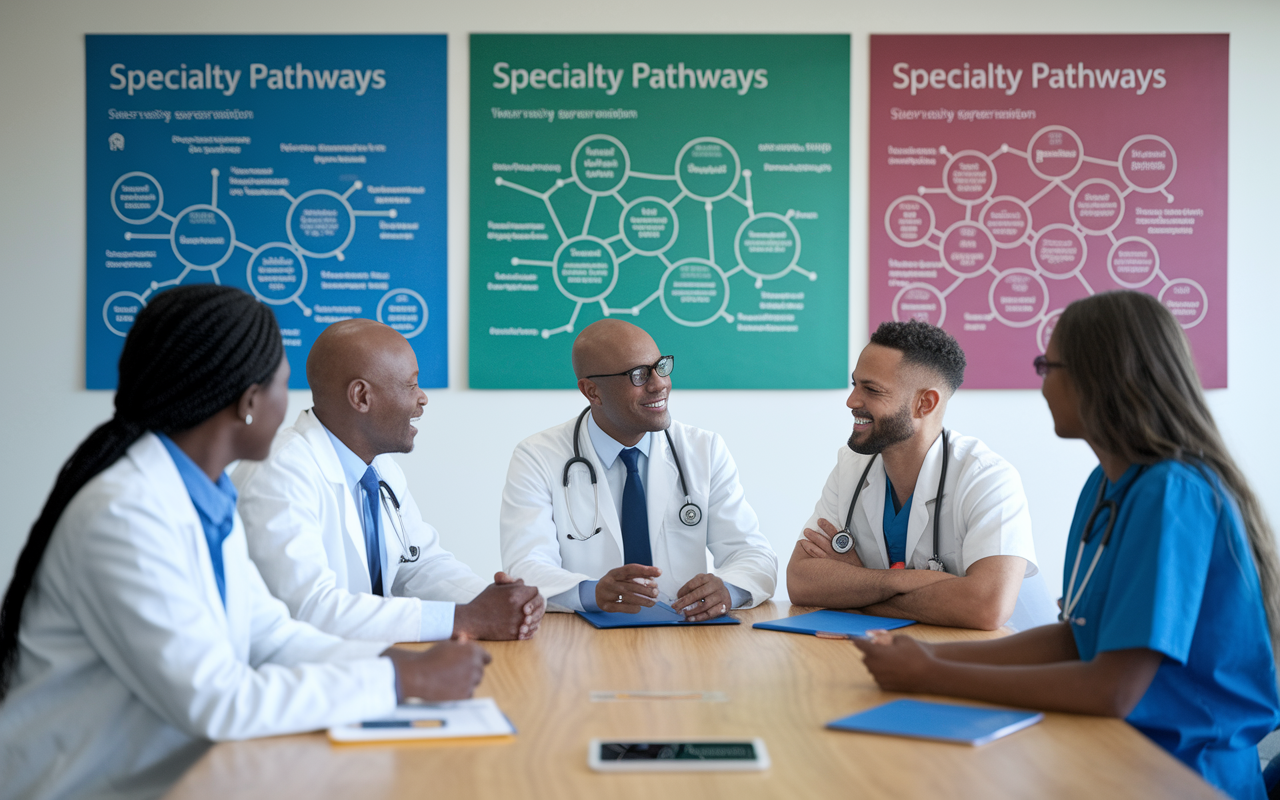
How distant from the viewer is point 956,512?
100 inches

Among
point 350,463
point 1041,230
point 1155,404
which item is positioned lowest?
point 350,463

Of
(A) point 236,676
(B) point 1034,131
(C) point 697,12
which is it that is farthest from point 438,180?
(A) point 236,676

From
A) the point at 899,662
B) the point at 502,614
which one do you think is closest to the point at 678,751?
the point at 899,662

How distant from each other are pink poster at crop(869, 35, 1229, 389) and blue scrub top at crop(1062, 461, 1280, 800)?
241 centimetres

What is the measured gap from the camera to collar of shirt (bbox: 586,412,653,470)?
2.89m

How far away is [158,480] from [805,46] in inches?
125

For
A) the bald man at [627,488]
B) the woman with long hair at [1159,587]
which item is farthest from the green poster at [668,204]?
the woman with long hair at [1159,587]

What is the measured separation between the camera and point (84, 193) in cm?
385

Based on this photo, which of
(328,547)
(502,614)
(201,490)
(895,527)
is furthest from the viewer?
(895,527)

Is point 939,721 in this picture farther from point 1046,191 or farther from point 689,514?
point 1046,191

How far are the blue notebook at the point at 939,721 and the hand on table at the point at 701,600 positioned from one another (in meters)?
0.76

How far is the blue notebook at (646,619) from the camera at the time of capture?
2205 mm

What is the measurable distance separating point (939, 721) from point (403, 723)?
794 mm

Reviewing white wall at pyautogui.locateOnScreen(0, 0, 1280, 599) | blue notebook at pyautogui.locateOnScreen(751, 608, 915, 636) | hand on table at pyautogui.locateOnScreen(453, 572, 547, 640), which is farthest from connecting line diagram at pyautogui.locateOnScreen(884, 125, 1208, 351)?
hand on table at pyautogui.locateOnScreen(453, 572, 547, 640)
